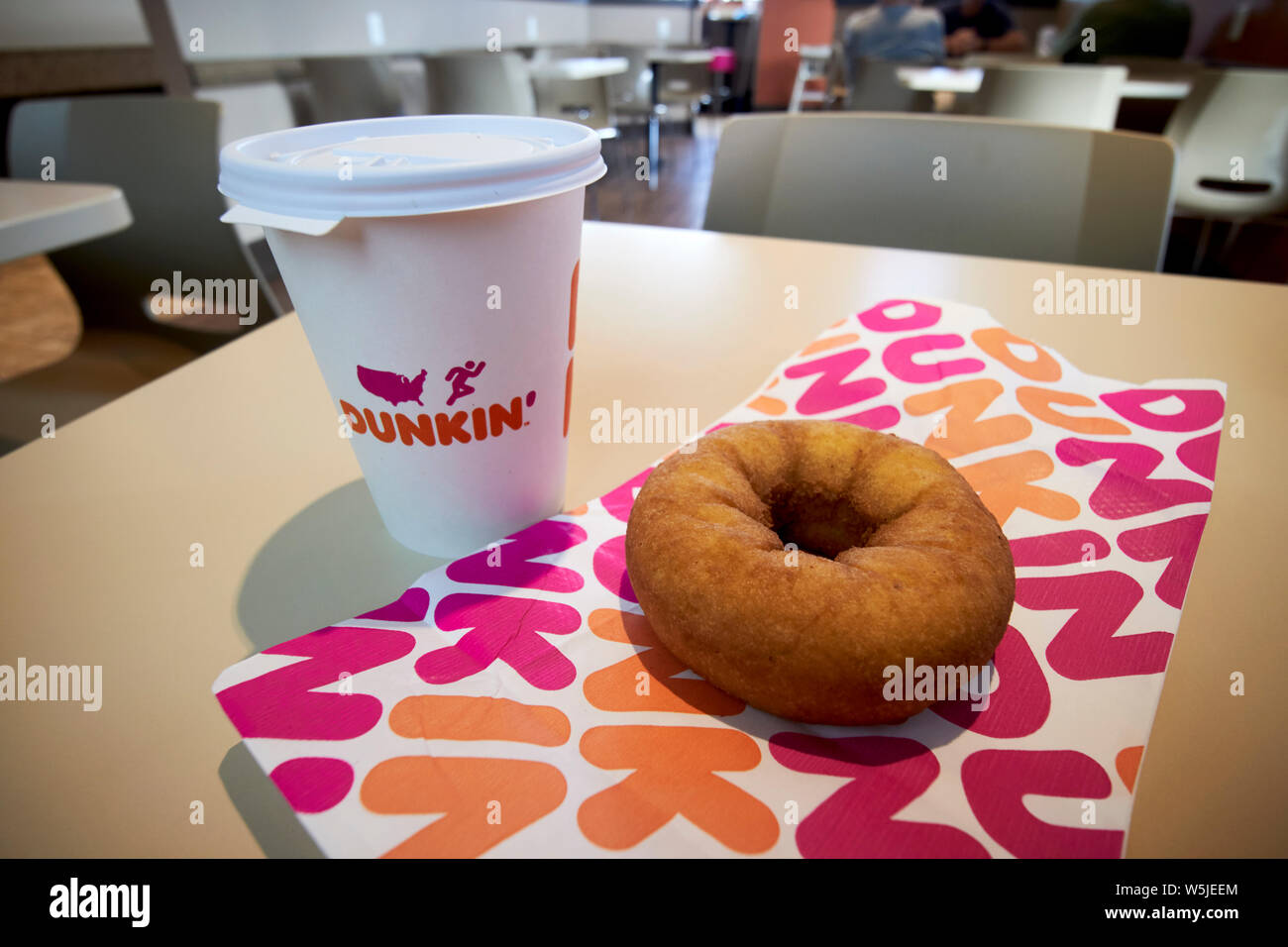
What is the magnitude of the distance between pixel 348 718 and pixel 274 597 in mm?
188

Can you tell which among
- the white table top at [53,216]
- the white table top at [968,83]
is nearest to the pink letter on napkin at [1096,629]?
the white table top at [53,216]

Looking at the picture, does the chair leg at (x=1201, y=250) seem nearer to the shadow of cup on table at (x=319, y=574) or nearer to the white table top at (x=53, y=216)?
the shadow of cup on table at (x=319, y=574)

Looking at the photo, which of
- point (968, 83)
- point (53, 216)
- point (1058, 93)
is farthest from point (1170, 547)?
point (968, 83)

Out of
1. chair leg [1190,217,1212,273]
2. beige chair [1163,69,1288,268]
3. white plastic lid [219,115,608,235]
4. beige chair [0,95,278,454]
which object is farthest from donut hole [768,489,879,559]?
chair leg [1190,217,1212,273]

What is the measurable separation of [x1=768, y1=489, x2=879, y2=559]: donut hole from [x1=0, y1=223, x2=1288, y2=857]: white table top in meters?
0.19

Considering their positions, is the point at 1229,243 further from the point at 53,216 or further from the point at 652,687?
the point at 53,216

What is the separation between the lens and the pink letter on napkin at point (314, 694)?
1.62 feet

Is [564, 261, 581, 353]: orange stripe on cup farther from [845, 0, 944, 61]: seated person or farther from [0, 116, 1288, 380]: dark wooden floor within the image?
[845, 0, 944, 61]: seated person

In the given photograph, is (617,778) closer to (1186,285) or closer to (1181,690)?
(1181,690)

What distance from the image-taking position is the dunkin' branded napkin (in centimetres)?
45

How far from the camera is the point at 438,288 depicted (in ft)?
1.77

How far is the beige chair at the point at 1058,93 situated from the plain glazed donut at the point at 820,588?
2.76m
